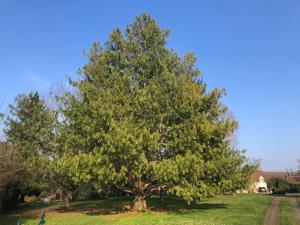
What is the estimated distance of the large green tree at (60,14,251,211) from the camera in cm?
2509

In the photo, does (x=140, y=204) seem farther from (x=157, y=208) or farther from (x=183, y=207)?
(x=183, y=207)

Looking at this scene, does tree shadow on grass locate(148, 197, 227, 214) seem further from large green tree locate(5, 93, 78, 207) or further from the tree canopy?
large green tree locate(5, 93, 78, 207)

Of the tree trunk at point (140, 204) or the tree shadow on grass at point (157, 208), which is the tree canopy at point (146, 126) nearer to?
the tree trunk at point (140, 204)

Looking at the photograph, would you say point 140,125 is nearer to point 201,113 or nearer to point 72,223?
point 201,113

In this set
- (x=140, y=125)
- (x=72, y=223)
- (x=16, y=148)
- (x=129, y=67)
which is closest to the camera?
(x=72, y=223)

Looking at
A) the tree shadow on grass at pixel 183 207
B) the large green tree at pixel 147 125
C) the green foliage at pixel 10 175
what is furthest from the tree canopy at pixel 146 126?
the green foliage at pixel 10 175

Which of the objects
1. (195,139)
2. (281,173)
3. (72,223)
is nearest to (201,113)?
(195,139)

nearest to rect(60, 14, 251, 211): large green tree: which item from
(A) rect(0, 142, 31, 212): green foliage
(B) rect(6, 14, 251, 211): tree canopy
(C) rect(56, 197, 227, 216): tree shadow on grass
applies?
(B) rect(6, 14, 251, 211): tree canopy

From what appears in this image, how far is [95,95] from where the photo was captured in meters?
29.3

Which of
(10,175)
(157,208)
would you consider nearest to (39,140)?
(10,175)

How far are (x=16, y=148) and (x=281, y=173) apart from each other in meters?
116

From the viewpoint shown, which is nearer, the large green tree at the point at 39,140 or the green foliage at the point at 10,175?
the green foliage at the point at 10,175

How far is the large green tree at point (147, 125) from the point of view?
25094 millimetres

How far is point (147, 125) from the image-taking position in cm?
2619
